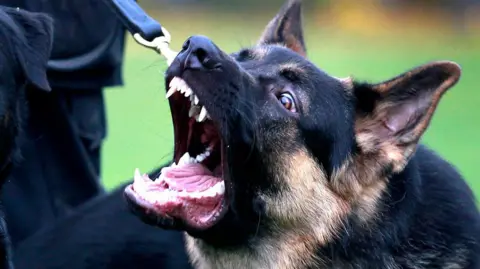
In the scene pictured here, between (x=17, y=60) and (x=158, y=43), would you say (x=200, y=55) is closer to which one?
(x=158, y=43)

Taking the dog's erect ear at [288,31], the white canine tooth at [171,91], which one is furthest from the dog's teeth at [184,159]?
the dog's erect ear at [288,31]

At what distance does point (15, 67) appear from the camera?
409 centimetres

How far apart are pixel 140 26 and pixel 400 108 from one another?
1226mm

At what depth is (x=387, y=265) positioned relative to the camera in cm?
401

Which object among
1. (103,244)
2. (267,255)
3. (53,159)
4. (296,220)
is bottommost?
(103,244)

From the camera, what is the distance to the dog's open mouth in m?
3.74

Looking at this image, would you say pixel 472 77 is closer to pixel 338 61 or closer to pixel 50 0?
pixel 338 61

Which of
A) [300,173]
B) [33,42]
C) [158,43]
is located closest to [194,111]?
[300,173]

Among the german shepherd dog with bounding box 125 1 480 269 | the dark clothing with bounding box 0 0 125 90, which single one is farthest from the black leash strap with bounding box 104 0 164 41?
the german shepherd dog with bounding box 125 1 480 269

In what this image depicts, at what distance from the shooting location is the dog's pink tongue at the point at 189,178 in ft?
12.5

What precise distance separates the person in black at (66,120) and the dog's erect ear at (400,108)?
1273 millimetres

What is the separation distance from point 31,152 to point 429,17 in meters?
16.3

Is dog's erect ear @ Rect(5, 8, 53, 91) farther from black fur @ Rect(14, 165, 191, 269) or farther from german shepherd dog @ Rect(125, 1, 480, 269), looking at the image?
black fur @ Rect(14, 165, 191, 269)

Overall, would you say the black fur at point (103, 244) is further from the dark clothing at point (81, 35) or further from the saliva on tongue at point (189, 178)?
the saliva on tongue at point (189, 178)
